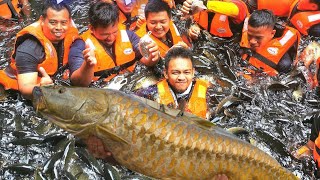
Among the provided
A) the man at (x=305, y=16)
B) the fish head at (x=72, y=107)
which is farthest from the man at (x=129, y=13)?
the fish head at (x=72, y=107)

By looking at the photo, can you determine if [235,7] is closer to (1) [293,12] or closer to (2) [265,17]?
(2) [265,17]

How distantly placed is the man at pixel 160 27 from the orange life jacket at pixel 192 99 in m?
1.11

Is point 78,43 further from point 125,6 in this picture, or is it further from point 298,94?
point 298,94

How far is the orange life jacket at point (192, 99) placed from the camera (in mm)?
4785

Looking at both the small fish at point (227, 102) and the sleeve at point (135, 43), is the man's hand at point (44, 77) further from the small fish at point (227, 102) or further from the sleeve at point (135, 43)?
the small fish at point (227, 102)

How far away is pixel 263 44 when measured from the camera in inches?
245

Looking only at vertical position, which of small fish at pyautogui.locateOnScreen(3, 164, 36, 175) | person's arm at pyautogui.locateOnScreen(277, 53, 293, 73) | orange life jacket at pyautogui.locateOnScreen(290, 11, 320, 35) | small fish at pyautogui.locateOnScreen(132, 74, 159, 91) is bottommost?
person's arm at pyautogui.locateOnScreen(277, 53, 293, 73)

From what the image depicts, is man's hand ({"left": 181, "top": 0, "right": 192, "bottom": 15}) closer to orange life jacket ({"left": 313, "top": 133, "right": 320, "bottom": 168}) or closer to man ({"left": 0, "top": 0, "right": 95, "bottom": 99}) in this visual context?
man ({"left": 0, "top": 0, "right": 95, "bottom": 99})

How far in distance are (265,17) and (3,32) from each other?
147 inches

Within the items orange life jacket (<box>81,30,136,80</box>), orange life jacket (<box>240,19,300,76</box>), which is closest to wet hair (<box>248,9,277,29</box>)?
orange life jacket (<box>240,19,300,76</box>)

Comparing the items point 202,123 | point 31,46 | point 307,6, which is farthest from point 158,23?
point 202,123

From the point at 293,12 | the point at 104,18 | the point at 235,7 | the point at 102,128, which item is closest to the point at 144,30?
the point at 104,18

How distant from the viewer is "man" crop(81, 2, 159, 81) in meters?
5.42

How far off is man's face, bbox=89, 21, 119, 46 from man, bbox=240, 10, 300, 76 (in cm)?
181
